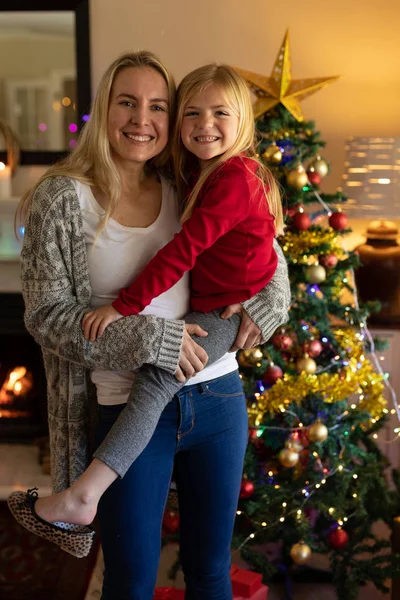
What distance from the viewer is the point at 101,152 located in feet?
5.36

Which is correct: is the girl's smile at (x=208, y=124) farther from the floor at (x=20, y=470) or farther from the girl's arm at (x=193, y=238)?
the floor at (x=20, y=470)

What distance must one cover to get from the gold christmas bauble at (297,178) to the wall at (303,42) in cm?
76

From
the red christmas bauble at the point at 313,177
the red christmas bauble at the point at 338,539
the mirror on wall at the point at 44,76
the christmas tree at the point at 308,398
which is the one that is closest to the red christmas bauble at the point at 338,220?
the christmas tree at the point at 308,398

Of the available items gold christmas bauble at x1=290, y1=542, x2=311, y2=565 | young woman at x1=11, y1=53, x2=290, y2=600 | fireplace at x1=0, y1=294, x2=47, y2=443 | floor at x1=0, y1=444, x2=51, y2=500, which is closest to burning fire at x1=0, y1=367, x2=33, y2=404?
fireplace at x1=0, y1=294, x2=47, y2=443

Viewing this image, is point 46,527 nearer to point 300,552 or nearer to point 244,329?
point 244,329

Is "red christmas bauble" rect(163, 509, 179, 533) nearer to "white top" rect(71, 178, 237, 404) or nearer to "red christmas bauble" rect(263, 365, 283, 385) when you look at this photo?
"red christmas bauble" rect(263, 365, 283, 385)

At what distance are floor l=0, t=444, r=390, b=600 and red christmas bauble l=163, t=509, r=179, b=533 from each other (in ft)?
0.83

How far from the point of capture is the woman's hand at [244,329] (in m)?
1.72

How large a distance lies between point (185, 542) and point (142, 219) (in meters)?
0.75

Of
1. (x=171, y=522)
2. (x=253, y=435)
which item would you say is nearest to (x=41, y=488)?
(x=171, y=522)

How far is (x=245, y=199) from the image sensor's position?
171cm

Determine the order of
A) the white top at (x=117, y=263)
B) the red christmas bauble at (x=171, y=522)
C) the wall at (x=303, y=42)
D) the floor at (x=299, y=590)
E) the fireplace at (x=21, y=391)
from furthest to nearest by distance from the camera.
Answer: the fireplace at (x=21, y=391)
the wall at (x=303, y=42)
the floor at (x=299, y=590)
the red christmas bauble at (x=171, y=522)
the white top at (x=117, y=263)

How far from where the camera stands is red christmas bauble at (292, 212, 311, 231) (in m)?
2.39

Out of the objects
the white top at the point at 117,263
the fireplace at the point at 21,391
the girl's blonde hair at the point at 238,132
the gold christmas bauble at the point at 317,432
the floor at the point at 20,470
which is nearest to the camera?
the white top at the point at 117,263
